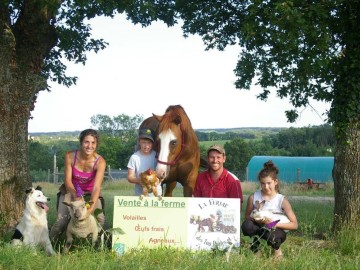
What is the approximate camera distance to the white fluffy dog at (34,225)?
6.78m

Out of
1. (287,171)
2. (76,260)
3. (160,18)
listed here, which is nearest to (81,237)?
(76,260)

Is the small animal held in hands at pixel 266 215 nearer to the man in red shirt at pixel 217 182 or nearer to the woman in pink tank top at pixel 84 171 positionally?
the man in red shirt at pixel 217 182

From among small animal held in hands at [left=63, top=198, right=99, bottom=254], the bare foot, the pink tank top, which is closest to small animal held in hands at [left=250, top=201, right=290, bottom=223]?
the bare foot

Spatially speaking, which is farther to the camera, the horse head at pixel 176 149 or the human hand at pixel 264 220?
the horse head at pixel 176 149

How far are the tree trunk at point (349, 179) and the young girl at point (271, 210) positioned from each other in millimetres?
3049

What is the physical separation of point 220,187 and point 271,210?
71cm

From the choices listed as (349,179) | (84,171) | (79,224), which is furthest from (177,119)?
(349,179)

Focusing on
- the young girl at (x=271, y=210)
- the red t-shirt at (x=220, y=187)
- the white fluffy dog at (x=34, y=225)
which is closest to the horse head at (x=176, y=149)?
the red t-shirt at (x=220, y=187)

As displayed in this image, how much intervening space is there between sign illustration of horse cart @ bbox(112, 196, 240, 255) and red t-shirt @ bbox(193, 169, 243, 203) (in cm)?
31

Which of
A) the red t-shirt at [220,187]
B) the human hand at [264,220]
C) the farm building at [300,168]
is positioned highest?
the red t-shirt at [220,187]

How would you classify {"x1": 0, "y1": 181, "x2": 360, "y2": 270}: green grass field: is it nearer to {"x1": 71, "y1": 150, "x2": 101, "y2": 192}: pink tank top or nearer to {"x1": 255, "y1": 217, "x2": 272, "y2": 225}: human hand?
{"x1": 255, "y1": 217, "x2": 272, "y2": 225}: human hand

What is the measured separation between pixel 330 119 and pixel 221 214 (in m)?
4.13

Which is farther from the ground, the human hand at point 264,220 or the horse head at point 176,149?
the horse head at point 176,149

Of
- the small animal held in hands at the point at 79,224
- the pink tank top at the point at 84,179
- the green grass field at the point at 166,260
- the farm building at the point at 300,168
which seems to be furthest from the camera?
the farm building at the point at 300,168
